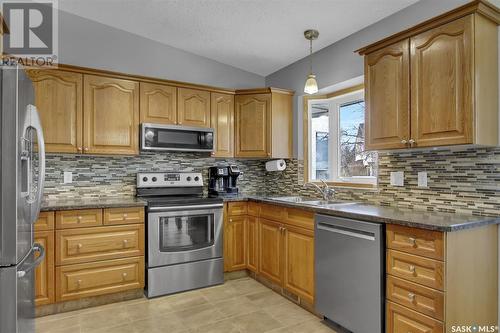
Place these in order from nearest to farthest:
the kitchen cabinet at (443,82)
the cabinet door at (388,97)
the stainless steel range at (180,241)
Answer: the kitchen cabinet at (443,82)
the cabinet door at (388,97)
the stainless steel range at (180,241)

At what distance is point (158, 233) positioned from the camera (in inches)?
118

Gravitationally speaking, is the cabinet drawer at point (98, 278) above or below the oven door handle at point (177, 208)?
below

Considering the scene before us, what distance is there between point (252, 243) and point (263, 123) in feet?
4.48

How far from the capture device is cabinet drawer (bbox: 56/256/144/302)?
8.74 feet

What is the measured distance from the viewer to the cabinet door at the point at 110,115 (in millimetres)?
3049

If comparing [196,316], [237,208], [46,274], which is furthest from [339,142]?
[46,274]

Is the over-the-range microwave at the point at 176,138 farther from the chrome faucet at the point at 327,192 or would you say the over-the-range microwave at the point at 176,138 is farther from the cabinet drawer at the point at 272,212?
the chrome faucet at the point at 327,192

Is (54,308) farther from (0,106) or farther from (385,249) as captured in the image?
(385,249)

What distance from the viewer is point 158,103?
11.1 ft

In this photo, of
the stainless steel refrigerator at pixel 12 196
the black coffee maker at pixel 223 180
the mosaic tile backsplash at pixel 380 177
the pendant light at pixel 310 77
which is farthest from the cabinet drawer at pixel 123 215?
the pendant light at pixel 310 77

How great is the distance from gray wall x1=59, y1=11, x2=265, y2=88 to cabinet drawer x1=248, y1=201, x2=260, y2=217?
1587mm

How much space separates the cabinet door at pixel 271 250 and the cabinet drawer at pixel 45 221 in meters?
1.89

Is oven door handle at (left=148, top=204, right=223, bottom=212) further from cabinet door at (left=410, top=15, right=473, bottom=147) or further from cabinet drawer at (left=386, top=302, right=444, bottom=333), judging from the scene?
cabinet door at (left=410, top=15, right=473, bottom=147)

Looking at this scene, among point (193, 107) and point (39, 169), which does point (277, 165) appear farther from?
point (39, 169)
